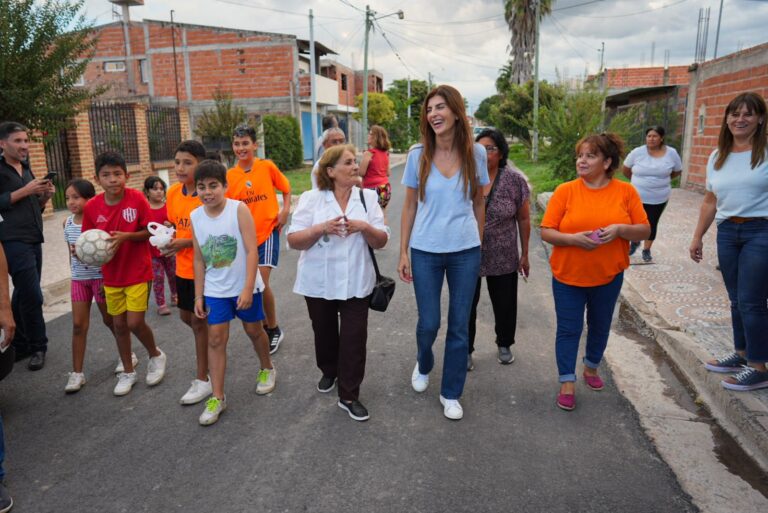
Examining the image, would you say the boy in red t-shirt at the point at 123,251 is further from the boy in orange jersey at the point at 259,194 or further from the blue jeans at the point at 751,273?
the blue jeans at the point at 751,273

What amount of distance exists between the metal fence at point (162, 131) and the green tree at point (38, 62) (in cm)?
850

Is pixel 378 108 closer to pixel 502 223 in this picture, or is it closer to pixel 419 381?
pixel 502 223

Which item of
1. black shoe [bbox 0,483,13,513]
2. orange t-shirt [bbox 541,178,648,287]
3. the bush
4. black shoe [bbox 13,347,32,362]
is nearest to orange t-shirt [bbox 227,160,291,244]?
black shoe [bbox 13,347,32,362]

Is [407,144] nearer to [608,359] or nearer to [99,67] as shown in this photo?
[99,67]

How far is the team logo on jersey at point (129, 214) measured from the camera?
415 cm

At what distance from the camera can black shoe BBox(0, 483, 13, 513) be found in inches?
112

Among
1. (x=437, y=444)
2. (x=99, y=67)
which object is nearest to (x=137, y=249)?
(x=437, y=444)

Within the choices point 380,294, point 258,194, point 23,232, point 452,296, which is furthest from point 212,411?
point 23,232

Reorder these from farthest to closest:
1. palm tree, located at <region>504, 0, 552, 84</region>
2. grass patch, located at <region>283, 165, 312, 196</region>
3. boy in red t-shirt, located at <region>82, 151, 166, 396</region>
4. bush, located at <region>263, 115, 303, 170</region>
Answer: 1. palm tree, located at <region>504, 0, 552, 84</region>
2. bush, located at <region>263, 115, 303, 170</region>
3. grass patch, located at <region>283, 165, 312, 196</region>
4. boy in red t-shirt, located at <region>82, 151, 166, 396</region>

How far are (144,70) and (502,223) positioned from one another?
106 ft

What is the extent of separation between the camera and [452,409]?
378 cm

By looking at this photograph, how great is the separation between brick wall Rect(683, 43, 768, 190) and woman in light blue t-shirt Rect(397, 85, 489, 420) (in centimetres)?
999

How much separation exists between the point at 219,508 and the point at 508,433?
1740 mm

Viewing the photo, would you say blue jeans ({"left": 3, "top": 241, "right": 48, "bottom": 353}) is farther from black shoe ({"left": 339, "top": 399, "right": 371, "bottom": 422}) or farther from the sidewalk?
the sidewalk
